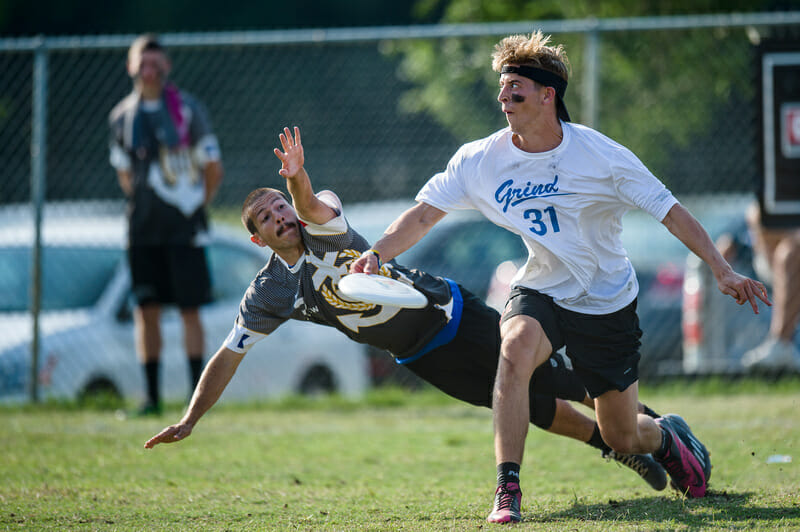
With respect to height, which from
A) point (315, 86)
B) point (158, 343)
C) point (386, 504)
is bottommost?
point (386, 504)

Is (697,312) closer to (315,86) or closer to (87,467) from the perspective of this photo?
(315,86)

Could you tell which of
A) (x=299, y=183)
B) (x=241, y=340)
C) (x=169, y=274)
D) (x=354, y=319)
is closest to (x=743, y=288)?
(x=354, y=319)

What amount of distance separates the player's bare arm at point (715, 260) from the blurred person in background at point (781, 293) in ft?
13.3

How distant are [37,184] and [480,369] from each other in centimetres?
498

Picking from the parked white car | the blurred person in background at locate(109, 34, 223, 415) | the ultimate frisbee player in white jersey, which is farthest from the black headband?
the parked white car

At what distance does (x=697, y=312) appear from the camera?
8289mm

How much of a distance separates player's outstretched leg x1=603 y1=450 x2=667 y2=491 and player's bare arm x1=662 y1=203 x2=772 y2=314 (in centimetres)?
99

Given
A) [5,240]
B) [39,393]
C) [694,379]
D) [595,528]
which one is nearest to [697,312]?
[694,379]

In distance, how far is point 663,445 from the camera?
4.41 metres

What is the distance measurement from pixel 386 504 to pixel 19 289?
17.6 ft

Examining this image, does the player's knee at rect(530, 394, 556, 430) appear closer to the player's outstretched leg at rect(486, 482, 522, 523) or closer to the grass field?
the grass field

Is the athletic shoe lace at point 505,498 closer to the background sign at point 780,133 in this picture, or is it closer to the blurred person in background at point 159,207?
the blurred person in background at point 159,207

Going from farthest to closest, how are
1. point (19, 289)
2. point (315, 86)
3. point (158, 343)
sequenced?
point (315, 86) → point (19, 289) → point (158, 343)

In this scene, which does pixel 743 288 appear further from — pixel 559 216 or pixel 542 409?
pixel 542 409
